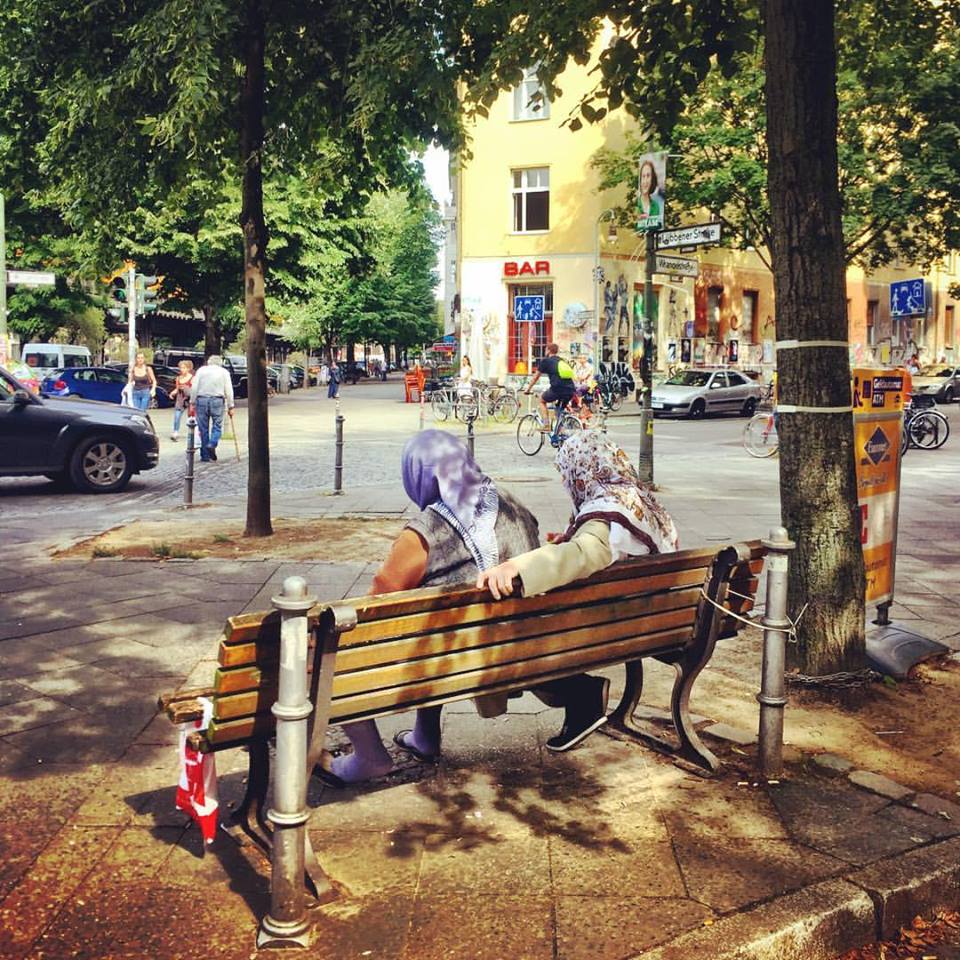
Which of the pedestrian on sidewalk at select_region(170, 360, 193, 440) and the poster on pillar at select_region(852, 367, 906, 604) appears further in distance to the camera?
the pedestrian on sidewalk at select_region(170, 360, 193, 440)

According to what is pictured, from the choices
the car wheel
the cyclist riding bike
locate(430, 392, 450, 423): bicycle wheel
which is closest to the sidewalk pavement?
the car wheel

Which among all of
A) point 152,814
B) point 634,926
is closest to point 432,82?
point 152,814

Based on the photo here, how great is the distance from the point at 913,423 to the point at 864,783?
16291mm

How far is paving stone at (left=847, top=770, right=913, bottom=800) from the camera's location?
12.3 feet

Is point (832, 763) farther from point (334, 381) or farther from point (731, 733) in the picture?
point (334, 381)

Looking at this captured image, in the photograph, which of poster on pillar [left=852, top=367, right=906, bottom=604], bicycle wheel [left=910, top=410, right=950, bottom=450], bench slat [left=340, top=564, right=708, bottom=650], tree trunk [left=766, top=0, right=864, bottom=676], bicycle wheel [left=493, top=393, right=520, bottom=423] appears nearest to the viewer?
bench slat [left=340, top=564, right=708, bottom=650]

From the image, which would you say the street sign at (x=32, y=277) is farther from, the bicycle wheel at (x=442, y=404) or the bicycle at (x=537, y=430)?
the bicycle wheel at (x=442, y=404)

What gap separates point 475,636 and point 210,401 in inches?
530

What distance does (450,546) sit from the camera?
3.48m

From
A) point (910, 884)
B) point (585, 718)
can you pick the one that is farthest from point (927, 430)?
point (910, 884)

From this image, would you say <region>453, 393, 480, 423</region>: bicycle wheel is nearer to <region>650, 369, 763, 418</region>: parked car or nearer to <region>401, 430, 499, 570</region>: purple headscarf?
<region>650, 369, 763, 418</region>: parked car

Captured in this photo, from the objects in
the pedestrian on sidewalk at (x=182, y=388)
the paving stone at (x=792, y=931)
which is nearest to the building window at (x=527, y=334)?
the pedestrian on sidewalk at (x=182, y=388)

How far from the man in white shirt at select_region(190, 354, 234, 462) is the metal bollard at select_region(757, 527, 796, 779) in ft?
42.9

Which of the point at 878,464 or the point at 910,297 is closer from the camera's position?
the point at 878,464
